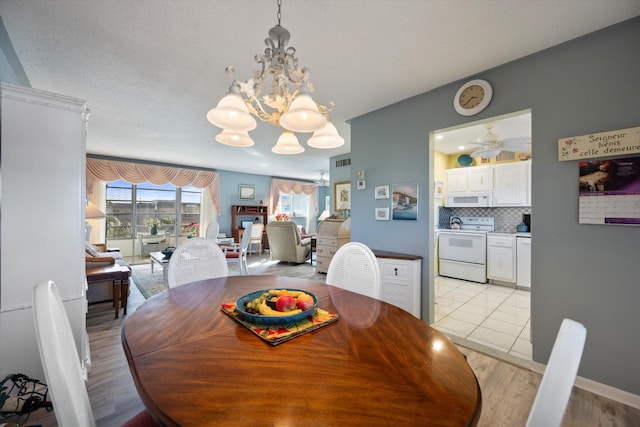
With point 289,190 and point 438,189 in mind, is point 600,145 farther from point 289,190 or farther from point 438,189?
point 289,190

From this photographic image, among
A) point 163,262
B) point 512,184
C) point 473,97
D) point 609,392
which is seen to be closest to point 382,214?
point 473,97

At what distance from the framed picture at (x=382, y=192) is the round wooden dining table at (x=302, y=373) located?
209 cm

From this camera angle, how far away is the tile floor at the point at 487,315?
2.47 meters

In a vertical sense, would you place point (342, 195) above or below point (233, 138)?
below

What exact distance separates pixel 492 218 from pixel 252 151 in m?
4.75

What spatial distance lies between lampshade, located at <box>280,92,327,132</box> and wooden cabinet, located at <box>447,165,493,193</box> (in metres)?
4.31

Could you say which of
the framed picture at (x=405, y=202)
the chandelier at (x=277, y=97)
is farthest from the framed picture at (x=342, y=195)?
the chandelier at (x=277, y=97)

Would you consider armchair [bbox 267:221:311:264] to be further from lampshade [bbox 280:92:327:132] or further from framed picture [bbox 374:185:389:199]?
lampshade [bbox 280:92:327:132]

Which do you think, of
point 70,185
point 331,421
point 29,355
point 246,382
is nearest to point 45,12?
point 70,185

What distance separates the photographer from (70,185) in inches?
68.6

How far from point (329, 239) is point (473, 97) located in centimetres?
328

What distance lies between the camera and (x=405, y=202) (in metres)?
2.94

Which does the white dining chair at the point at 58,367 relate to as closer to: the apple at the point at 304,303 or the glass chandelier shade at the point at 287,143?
the apple at the point at 304,303

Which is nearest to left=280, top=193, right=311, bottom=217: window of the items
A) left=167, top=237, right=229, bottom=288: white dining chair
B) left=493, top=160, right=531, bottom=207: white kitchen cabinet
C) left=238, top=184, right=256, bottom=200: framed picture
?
left=238, top=184, right=256, bottom=200: framed picture
